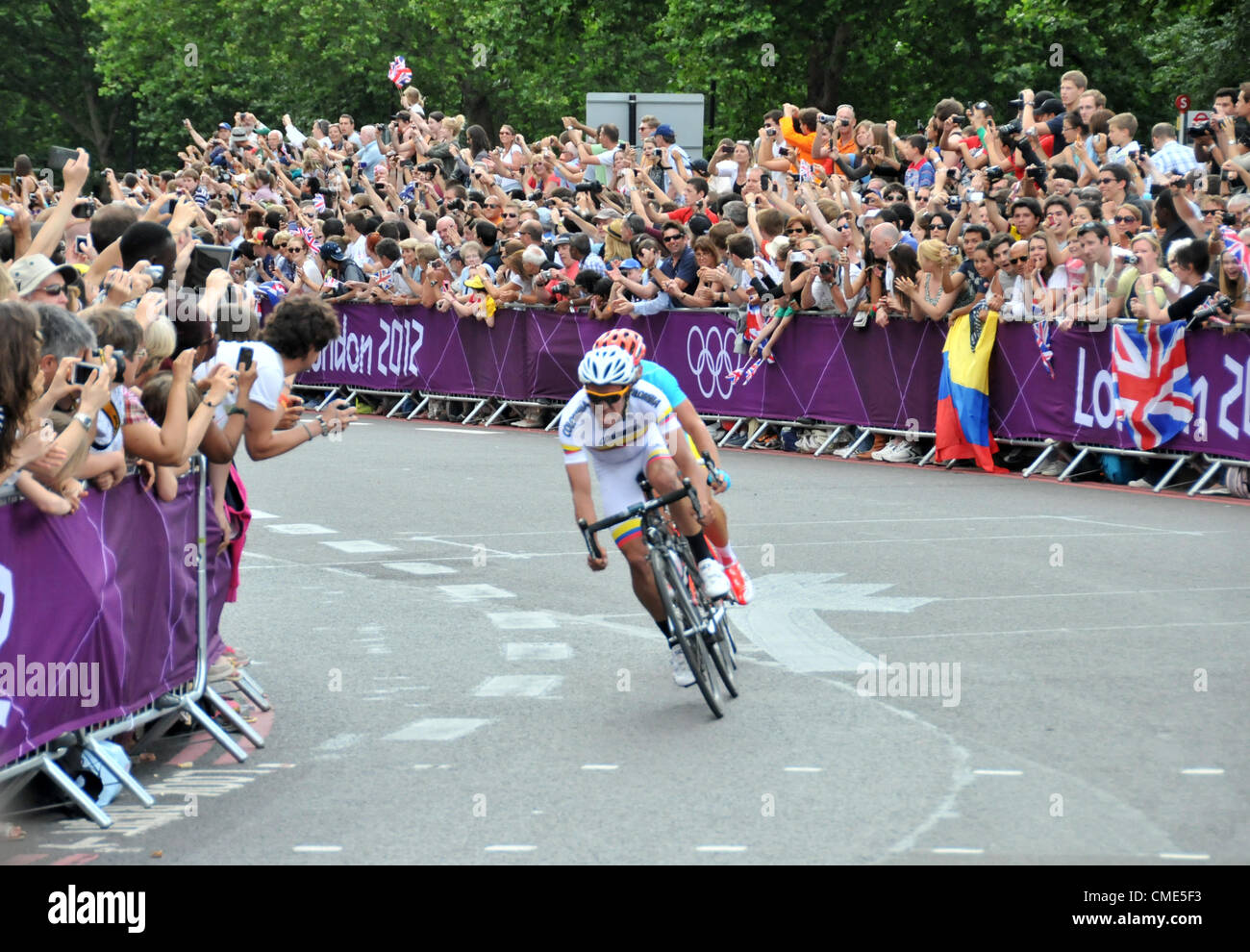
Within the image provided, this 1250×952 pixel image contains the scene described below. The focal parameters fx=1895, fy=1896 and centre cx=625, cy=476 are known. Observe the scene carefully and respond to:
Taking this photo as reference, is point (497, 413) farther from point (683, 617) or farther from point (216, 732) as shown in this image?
point (216, 732)

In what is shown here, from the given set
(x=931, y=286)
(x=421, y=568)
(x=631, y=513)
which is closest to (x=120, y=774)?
(x=631, y=513)

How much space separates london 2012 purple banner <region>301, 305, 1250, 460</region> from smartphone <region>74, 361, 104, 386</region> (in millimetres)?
11315

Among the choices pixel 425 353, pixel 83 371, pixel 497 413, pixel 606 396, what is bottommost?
pixel 497 413

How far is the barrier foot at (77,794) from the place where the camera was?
6.96m

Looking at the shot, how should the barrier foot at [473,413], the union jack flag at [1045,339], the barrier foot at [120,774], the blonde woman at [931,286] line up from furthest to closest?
the barrier foot at [473,413] → the blonde woman at [931,286] → the union jack flag at [1045,339] → the barrier foot at [120,774]

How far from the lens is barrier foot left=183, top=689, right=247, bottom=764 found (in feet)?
26.3

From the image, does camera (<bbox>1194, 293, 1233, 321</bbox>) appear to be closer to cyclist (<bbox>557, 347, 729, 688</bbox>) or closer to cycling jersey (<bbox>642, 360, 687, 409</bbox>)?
cycling jersey (<bbox>642, 360, 687, 409</bbox>)

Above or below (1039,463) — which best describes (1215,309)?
above

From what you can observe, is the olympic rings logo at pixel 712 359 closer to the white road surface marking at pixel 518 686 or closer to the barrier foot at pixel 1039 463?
the barrier foot at pixel 1039 463

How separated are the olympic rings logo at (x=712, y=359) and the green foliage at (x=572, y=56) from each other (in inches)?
704

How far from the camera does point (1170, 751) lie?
7.80 m

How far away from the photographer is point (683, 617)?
8.95 metres

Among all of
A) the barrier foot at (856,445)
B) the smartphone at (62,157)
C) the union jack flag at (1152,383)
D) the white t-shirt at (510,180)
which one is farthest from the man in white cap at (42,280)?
the white t-shirt at (510,180)

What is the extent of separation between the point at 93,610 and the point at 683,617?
9.51 ft
